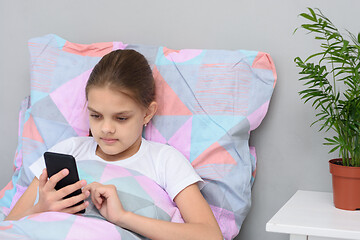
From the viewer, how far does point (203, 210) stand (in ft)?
3.94

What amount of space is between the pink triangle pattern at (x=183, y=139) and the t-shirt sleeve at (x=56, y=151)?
0.27m

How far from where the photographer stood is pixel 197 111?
4.55 ft

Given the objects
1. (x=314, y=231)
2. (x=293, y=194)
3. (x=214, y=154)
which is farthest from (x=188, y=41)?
(x=314, y=231)

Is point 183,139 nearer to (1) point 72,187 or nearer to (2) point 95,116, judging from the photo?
(2) point 95,116

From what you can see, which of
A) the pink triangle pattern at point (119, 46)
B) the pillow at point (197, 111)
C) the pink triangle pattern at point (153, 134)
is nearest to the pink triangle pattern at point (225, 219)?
the pillow at point (197, 111)

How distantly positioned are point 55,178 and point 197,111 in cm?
45

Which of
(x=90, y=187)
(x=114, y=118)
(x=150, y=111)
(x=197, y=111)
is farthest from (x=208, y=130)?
(x=90, y=187)

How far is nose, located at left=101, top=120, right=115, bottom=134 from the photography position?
3.98ft

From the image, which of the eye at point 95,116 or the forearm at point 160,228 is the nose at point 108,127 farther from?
the forearm at point 160,228

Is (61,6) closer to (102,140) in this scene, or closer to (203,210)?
(102,140)

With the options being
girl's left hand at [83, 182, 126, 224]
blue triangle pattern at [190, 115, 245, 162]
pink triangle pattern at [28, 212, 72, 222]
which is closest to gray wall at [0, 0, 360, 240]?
blue triangle pattern at [190, 115, 245, 162]

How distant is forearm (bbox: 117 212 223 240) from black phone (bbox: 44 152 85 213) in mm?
121

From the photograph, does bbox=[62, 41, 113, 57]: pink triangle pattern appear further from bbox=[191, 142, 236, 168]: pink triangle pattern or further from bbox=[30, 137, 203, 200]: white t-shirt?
bbox=[191, 142, 236, 168]: pink triangle pattern

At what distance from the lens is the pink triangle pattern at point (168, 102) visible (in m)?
1.40
